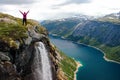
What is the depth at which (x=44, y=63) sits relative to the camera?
59.8 metres

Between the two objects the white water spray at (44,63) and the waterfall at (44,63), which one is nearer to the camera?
the waterfall at (44,63)

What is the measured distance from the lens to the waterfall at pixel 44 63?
194 ft

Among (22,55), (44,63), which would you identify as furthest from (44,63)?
(22,55)

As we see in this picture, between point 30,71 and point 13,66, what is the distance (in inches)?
168

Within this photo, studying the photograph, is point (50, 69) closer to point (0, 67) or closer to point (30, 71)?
point (30, 71)

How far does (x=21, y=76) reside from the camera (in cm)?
5734

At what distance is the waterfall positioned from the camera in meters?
59.2

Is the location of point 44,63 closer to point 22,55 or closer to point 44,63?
point 44,63

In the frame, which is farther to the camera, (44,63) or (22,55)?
(44,63)

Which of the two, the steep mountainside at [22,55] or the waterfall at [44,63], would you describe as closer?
the steep mountainside at [22,55]

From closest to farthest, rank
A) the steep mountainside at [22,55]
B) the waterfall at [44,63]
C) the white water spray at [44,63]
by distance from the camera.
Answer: the steep mountainside at [22,55]
the waterfall at [44,63]
the white water spray at [44,63]

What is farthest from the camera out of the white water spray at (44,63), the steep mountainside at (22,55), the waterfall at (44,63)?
the white water spray at (44,63)

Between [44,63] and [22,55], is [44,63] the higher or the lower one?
the lower one

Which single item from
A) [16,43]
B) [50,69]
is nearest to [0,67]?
[16,43]
